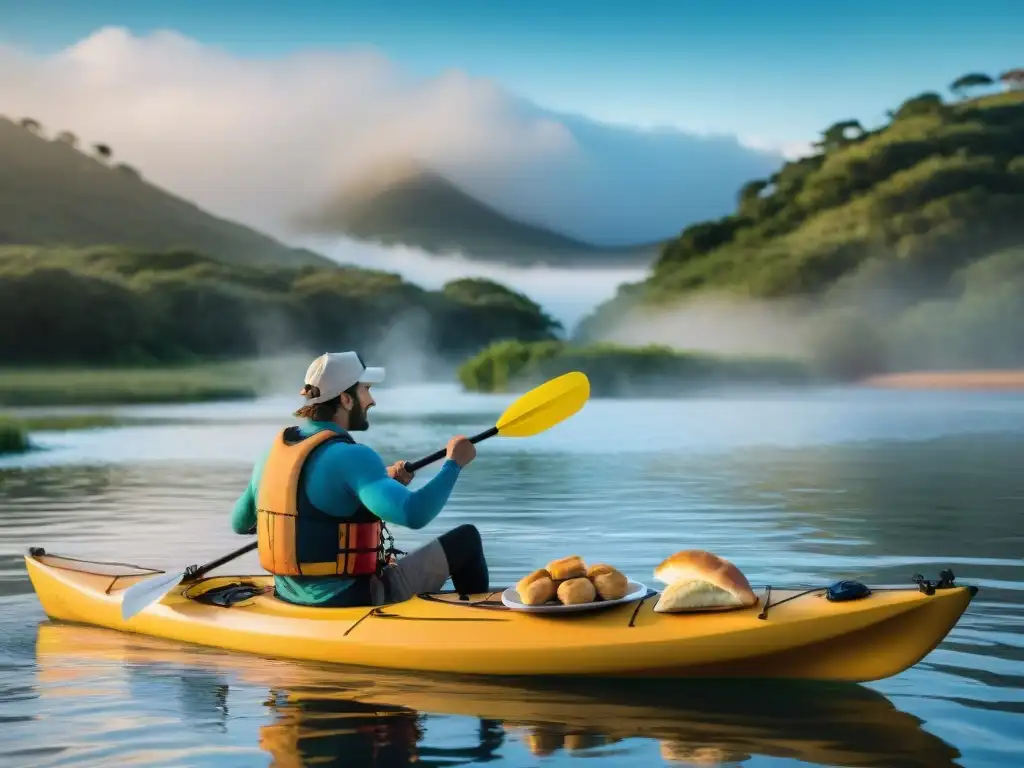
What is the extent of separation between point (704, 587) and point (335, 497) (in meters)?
1.60

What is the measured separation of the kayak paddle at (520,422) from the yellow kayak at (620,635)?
43cm

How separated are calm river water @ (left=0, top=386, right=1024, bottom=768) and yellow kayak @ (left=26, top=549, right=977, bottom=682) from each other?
0.10 m

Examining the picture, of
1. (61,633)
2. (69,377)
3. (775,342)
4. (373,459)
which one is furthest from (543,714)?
(69,377)

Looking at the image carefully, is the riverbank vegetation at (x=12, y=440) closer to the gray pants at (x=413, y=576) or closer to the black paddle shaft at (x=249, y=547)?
the black paddle shaft at (x=249, y=547)

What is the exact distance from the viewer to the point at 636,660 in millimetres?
6105

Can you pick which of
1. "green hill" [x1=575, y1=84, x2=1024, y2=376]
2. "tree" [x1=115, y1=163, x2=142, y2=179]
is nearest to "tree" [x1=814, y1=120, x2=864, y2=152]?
"green hill" [x1=575, y1=84, x2=1024, y2=376]

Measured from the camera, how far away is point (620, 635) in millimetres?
6129

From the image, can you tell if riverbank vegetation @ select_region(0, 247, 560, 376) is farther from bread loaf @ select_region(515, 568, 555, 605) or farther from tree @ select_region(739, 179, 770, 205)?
bread loaf @ select_region(515, 568, 555, 605)

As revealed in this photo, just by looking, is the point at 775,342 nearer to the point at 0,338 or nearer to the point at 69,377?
the point at 69,377

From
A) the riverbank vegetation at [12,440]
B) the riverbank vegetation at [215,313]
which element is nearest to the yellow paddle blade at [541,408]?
the riverbank vegetation at [12,440]

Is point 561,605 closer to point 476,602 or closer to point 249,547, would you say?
point 476,602

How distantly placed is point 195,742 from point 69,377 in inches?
3430

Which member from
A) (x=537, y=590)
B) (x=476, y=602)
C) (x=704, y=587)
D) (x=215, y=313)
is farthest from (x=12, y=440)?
(x=215, y=313)

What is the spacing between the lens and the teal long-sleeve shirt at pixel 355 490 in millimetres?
5992
